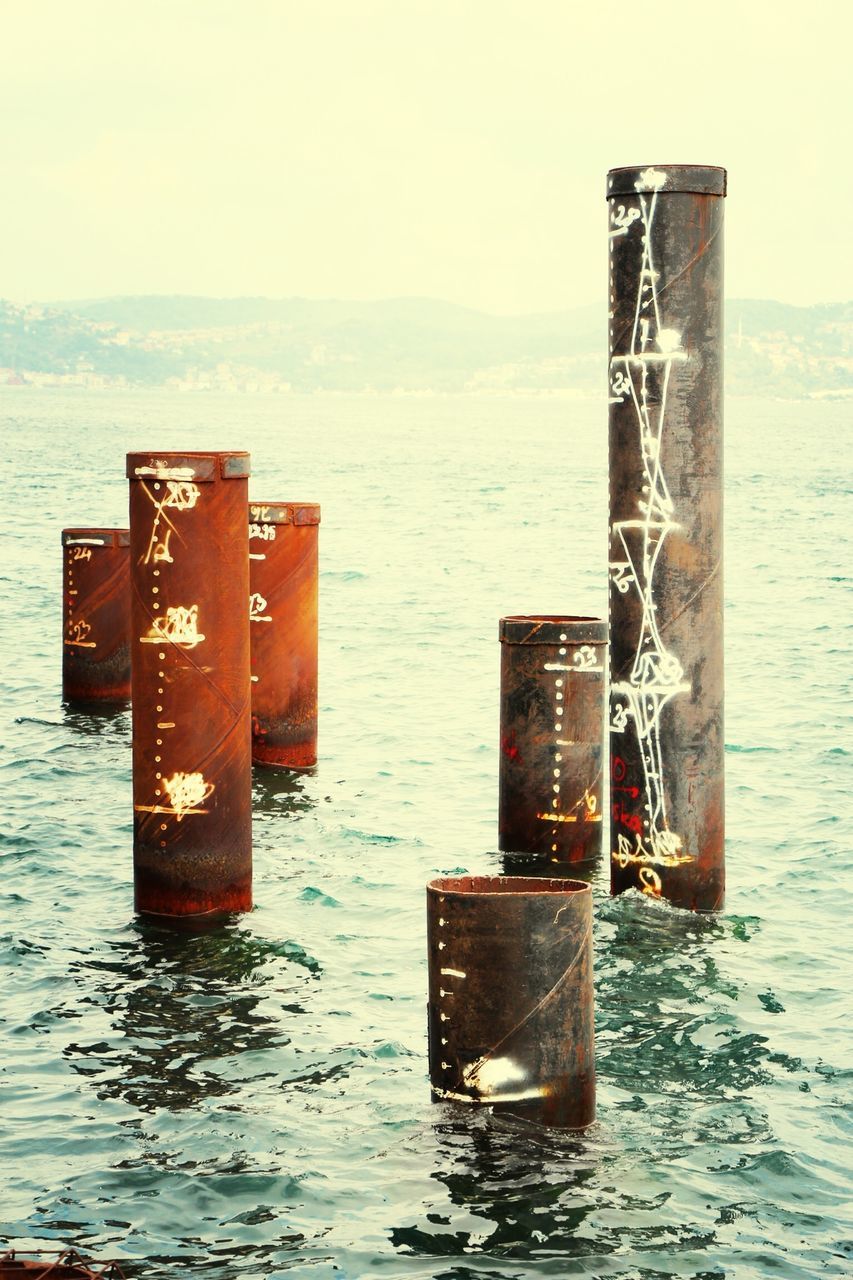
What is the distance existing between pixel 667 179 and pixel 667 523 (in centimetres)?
175

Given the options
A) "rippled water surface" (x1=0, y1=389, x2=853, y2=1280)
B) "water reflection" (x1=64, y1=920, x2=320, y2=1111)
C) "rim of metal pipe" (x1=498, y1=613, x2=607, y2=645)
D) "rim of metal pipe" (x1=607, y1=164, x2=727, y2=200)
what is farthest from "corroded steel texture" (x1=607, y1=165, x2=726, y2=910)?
"water reflection" (x1=64, y1=920, x2=320, y2=1111)

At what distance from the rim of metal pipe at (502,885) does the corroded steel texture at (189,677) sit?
8.12 ft

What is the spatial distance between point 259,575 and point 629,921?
15.4 ft

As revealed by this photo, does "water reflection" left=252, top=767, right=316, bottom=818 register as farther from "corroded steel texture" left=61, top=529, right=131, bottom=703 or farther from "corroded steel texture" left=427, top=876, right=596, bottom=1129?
"corroded steel texture" left=427, top=876, right=596, bottom=1129

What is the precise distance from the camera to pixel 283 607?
12750mm

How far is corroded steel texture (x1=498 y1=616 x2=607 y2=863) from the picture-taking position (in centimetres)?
1038

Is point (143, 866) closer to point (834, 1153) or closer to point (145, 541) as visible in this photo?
point (145, 541)

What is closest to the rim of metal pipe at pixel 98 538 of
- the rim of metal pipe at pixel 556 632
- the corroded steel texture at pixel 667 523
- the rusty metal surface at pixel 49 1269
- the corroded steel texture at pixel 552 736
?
the corroded steel texture at pixel 552 736

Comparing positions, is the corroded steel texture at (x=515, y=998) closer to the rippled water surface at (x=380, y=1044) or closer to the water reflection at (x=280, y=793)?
the rippled water surface at (x=380, y=1044)

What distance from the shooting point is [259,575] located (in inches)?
500

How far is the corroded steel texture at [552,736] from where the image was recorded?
34.0ft

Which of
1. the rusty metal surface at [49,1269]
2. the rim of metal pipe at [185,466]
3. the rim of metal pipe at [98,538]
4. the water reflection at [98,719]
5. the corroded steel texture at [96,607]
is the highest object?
the rim of metal pipe at [185,466]

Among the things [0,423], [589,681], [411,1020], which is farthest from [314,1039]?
[0,423]

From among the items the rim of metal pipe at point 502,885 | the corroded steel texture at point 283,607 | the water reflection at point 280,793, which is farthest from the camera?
the corroded steel texture at point 283,607
